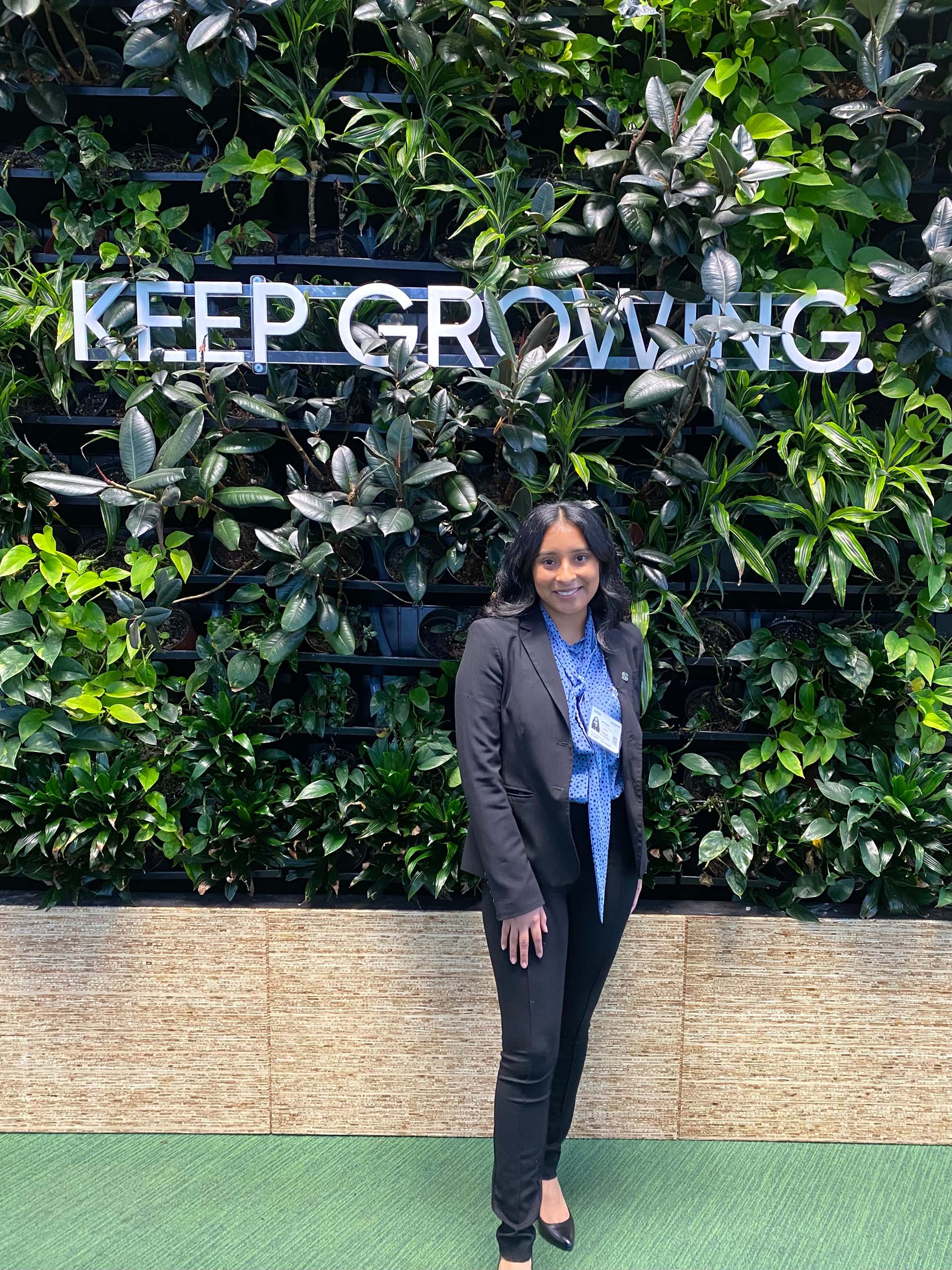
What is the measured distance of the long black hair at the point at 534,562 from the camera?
1.93 metres

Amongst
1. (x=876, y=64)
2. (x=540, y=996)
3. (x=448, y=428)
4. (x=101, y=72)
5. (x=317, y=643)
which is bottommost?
(x=540, y=996)

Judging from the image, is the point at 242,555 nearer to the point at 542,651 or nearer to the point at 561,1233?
the point at 542,651

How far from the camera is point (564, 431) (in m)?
2.43

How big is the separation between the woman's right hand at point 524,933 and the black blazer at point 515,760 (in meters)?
0.02

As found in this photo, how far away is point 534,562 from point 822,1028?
4.71 feet

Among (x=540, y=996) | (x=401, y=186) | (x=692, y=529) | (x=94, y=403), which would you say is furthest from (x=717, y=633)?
(x=94, y=403)

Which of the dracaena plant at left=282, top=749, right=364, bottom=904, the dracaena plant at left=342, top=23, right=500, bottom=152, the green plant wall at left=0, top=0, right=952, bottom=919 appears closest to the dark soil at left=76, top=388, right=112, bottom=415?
the green plant wall at left=0, top=0, right=952, bottom=919

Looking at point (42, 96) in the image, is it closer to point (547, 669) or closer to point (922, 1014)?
point (547, 669)

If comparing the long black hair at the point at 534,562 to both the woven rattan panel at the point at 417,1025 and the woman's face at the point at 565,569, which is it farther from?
the woven rattan panel at the point at 417,1025

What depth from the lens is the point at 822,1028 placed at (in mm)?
2475

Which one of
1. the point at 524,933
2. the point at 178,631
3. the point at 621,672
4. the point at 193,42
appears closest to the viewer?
the point at 524,933

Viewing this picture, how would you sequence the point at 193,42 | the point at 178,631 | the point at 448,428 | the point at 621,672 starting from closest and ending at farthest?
the point at 621,672 → the point at 193,42 → the point at 448,428 → the point at 178,631

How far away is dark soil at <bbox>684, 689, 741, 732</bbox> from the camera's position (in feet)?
8.64

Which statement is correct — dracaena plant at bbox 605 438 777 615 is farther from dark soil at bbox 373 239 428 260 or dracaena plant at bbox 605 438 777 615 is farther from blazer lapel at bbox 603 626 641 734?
dark soil at bbox 373 239 428 260
